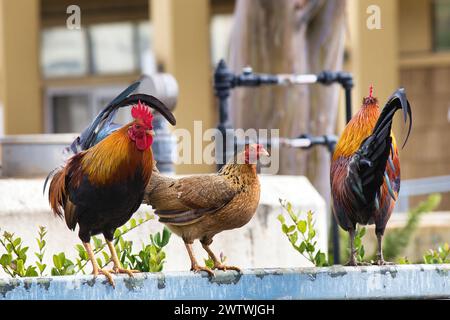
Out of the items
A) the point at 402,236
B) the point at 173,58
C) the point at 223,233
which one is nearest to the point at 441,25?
the point at 173,58

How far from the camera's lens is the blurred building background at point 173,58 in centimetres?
1518

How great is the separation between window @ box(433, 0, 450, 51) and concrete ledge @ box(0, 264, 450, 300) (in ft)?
41.2

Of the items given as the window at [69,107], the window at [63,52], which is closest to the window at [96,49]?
the window at [63,52]

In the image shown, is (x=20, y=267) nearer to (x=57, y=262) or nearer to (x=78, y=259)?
(x=57, y=262)

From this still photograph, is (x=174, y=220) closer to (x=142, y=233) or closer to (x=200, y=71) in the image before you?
(x=142, y=233)

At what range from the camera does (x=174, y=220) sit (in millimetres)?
4656

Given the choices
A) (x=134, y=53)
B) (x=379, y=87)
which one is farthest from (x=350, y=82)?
(x=134, y=53)

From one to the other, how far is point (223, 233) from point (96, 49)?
1304cm

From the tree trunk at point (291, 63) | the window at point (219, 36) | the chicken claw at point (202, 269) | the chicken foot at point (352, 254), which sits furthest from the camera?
the window at point (219, 36)

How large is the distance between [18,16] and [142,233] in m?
10.4

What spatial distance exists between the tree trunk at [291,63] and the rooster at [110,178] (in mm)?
5384

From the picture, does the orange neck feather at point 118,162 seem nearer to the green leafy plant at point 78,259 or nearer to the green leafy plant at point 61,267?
the green leafy plant at point 78,259

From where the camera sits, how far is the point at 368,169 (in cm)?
466

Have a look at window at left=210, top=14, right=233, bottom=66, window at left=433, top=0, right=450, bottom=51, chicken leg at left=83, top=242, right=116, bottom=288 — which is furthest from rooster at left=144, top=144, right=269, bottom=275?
window at left=210, top=14, right=233, bottom=66
